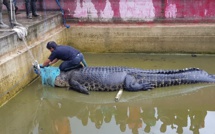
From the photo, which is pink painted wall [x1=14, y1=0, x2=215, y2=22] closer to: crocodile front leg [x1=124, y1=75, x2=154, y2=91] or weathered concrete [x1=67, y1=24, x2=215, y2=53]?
weathered concrete [x1=67, y1=24, x2=215, y2=53]

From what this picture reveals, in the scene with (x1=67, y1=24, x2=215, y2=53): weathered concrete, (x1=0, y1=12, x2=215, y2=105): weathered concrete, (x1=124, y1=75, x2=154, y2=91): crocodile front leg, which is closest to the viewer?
(x1=124, y1=75, x2=154, y2=91): crocodile front leg

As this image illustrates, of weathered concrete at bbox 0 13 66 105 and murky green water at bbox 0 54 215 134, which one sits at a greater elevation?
weathered concrete at bbox 0 13 66 105

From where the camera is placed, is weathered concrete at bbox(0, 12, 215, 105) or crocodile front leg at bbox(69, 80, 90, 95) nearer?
crocodile front leg at bbox(69, 80, 90, 95)

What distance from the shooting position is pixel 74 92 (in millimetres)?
6594

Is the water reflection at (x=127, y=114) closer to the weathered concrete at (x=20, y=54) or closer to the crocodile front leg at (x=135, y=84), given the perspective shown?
the crocodile front leg at (x=135, y=84)

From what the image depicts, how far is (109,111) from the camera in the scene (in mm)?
5738

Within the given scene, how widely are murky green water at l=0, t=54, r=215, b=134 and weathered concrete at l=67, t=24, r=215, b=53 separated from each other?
2637 mm

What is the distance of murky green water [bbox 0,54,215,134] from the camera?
514 cm

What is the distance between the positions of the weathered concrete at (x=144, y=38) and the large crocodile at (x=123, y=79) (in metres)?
2.45

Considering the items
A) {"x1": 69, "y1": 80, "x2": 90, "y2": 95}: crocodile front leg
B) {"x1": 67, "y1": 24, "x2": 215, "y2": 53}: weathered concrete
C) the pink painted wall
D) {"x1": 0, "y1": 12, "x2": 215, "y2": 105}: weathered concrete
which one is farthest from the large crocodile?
the pink painted wall

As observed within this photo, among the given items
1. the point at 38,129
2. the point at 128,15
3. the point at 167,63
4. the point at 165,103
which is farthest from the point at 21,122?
the point at 128,15

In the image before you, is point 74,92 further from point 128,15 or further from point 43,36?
point 128,15

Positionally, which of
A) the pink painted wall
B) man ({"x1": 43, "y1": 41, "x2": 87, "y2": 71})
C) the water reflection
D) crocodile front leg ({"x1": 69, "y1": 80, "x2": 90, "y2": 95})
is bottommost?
the water reflection

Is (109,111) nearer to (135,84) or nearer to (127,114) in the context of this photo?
(127,114)
